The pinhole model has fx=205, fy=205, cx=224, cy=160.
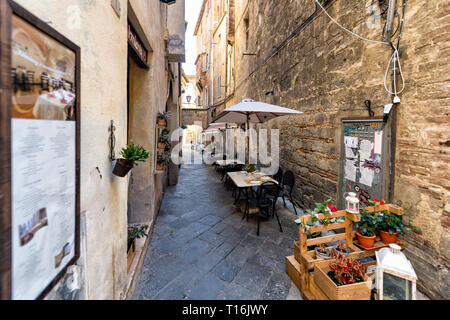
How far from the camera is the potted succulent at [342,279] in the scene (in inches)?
65.6

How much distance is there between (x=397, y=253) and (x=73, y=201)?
236 centimetres

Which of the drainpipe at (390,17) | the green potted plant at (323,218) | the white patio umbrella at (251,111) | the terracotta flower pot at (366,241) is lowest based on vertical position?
the terracotta flower pot at (366,241)

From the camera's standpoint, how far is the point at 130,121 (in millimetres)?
3268

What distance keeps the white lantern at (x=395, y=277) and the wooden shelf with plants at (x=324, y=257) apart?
121 mm

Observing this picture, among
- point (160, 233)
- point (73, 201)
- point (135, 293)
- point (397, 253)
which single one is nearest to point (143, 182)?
point (160, 233)

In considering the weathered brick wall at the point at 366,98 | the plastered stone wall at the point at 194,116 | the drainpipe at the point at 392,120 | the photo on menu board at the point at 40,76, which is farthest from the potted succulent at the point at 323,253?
the plastered stone wall at the point at 194,116

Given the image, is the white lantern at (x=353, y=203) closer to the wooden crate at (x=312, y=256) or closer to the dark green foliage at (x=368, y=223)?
the dark green foliage at (x=368, y=223)

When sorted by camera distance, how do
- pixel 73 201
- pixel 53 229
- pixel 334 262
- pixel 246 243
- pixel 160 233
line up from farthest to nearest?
pixel 160 233, pixel 246 243, pixel 334 262, pixel 73 201, pixel 53 229

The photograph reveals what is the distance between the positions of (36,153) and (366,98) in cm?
367

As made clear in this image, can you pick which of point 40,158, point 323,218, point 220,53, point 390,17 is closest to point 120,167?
point 40,158

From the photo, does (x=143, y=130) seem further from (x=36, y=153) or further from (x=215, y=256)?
(x=36, y=153)

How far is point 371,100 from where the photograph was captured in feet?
9.55

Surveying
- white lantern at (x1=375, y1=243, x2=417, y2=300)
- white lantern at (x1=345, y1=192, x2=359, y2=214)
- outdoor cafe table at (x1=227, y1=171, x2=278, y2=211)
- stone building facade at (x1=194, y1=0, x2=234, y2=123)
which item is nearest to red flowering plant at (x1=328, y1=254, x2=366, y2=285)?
white lantern at (x1=375, y1=243, x2=417, y2=300)

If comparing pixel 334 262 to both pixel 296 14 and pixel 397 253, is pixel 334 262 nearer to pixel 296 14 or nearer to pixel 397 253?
pixel 397 253
